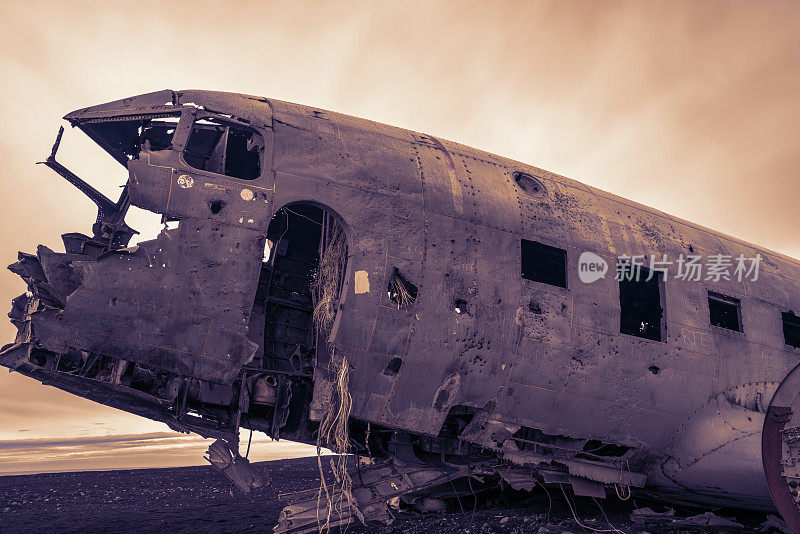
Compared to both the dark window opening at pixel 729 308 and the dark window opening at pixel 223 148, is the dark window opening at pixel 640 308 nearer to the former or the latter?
the dark window opening at pixel 729 308

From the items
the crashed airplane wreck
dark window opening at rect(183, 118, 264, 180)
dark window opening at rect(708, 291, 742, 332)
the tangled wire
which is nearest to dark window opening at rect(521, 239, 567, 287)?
the crashed airplane wreck

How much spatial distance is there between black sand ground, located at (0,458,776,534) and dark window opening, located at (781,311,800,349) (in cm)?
375

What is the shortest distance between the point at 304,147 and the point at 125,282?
2458mm

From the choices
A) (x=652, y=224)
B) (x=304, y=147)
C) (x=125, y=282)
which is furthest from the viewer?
(x=652, y=224)

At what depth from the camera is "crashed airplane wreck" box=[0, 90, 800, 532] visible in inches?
211

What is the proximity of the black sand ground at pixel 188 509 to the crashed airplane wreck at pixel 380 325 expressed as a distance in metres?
1.58

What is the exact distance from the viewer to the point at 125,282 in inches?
206

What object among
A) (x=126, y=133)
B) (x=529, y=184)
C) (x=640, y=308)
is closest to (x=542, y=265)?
(x=529, y=184)

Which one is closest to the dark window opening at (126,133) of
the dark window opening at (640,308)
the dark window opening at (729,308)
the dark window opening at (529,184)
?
A: the dark window opening at (529,184)

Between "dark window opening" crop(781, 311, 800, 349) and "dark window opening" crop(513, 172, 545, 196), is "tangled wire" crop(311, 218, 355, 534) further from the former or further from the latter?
"dark window opening" crop(781, 311, 800, 349)

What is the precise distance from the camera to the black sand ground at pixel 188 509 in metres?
8.31

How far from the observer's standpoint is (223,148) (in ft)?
21.1

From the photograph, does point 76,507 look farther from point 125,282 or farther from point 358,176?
point 358,176

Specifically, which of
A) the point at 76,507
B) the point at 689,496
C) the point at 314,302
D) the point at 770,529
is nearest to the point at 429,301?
the point at 314,302
